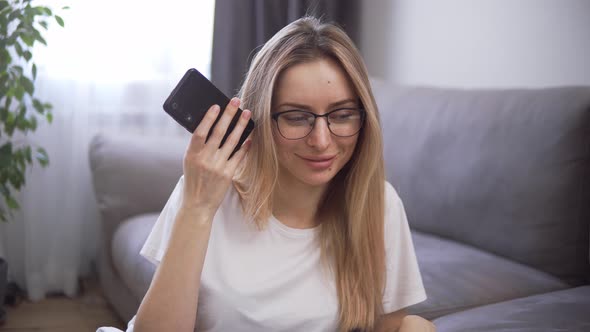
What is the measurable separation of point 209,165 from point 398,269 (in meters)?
0.42

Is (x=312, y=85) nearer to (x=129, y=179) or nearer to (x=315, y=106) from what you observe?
(x=315, y=106)

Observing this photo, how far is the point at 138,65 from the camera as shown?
2.62 meters

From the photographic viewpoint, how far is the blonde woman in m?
0.95

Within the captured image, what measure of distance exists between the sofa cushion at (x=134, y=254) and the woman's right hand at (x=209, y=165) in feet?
2.32

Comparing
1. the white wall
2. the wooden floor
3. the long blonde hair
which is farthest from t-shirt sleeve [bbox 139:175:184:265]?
the white wall

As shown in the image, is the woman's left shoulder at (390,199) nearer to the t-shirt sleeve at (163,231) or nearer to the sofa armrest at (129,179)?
the t-shirt sleeve at (163,231)

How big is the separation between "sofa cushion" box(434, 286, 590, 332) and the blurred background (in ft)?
3.27

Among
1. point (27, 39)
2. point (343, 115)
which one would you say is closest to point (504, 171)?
point (343, 115)

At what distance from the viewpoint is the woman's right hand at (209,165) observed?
3.10 ft

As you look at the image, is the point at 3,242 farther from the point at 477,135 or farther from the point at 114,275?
the point at 477,135

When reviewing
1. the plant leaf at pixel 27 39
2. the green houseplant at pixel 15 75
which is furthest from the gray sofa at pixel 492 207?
the plant leaf at pixel 27 39

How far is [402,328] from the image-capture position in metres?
0.99

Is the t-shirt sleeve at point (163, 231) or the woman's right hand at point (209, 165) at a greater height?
the woman's right hand at point (209, 165)

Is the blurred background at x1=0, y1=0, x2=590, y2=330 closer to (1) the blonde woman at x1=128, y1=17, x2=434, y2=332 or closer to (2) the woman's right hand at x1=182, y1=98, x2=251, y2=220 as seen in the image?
(1) the blonde woman at x1=128, y1=17, x2=434, y2=332
